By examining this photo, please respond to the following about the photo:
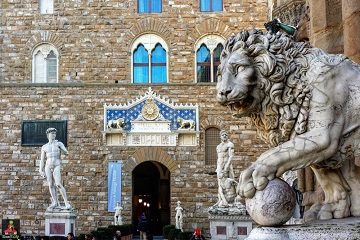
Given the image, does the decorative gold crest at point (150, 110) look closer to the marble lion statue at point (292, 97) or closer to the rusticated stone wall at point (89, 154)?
the rusticated stone wall at point (89, 154)

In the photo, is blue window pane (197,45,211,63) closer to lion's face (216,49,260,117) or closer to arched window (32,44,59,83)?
arched window (32,44,59,83)

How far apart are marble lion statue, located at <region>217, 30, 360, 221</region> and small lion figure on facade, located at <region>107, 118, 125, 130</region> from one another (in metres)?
21.2

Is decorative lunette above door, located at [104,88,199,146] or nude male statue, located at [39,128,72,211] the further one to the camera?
decorative lunette above door, located at [104,88,199,146]

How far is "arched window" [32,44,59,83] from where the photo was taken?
81.0 feet

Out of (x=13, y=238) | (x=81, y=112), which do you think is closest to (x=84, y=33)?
(x=81, y=112)

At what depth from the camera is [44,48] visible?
978 inches

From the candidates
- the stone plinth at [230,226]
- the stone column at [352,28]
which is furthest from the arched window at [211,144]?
the stone column at [352,28]

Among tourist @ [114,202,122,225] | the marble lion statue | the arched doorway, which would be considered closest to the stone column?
the marble lion statue

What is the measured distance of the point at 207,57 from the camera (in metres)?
24.7

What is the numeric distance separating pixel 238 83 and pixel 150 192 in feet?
92.6

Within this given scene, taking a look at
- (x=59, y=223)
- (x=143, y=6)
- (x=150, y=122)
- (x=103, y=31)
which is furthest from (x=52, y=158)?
(x=143, y=6)

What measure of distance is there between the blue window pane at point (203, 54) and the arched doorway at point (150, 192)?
6219 millimetres

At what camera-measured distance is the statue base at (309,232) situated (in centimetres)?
285

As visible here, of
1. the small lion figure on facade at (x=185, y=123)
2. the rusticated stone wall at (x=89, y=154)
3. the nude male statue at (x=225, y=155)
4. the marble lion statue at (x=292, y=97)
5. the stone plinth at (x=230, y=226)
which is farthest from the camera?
the small lion figure on facade at (x=185, y=123)
